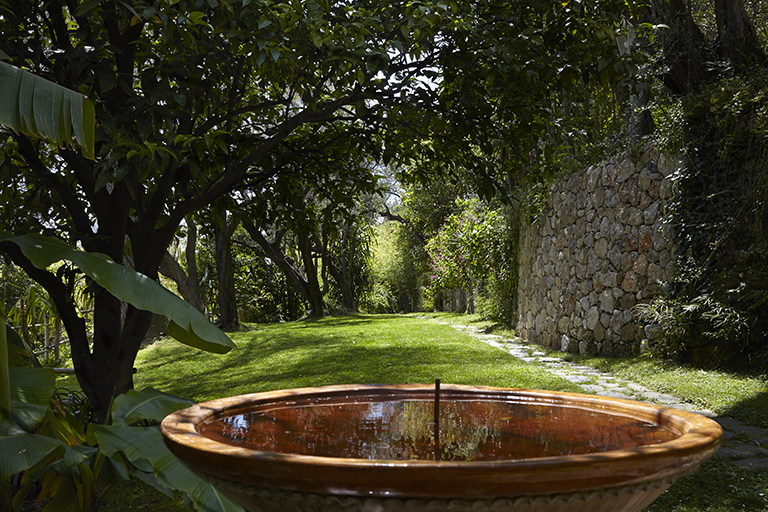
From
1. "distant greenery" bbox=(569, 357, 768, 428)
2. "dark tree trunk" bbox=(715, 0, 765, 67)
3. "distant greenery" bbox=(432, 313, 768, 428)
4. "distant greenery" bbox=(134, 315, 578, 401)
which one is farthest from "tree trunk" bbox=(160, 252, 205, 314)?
"dark tree trunk" bbox=(715, 0, 765, 67)

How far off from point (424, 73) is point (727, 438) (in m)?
3.81

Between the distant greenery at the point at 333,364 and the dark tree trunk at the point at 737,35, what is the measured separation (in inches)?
176

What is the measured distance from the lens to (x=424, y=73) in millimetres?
5016

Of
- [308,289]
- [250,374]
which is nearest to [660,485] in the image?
[250,374]

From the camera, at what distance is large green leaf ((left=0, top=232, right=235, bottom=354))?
265 cm

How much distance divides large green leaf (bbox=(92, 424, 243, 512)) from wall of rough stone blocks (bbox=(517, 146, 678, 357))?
6.46 meters

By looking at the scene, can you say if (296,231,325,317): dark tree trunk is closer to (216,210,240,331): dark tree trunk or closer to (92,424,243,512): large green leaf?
(216,210,240,331): dark tree trunk

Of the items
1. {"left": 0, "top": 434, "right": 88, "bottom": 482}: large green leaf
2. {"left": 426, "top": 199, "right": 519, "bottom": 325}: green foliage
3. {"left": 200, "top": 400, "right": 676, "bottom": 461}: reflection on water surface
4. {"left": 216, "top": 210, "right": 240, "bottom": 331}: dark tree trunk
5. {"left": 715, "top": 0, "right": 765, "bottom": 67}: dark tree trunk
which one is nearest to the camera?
{"left": 200, "top": 400, "right": 676, "bottom": 461}: reflection on water surface

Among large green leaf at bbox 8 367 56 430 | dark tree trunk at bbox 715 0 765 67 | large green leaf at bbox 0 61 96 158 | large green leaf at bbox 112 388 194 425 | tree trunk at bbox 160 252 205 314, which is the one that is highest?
dark tree trunk at bbox 715 0 765 67

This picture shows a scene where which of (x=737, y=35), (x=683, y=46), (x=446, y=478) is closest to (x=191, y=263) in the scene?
(x=683, y=46)

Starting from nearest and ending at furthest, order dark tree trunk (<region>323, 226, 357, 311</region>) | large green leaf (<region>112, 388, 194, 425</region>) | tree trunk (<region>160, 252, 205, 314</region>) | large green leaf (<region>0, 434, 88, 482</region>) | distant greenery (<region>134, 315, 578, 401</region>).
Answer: large green leaf (<region>0, 434, 88, 482</region>)
large green leaf (<region>112, 388, 194, 425</region>)
distant greenery (<region>134, 315, 578, 401</region>)
tree trunk (<region>160, 252, 205, 314</region>)
dark tree trunk (<region>323, 226, 357, 311</region>)

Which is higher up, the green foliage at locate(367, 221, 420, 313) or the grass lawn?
the green foliage at locate(367, 221, 420, 313)

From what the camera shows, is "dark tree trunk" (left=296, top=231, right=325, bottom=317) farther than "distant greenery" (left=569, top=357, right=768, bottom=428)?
Yes

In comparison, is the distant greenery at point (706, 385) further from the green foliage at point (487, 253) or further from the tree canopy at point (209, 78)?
the green foliage at point (487, 253)
